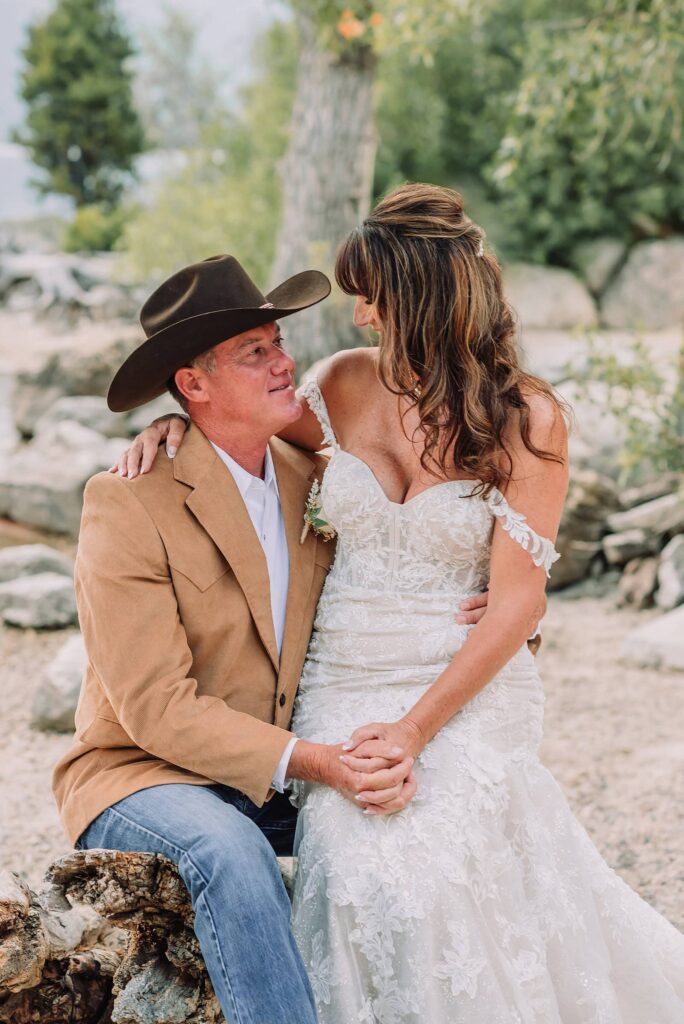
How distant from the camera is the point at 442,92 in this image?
16.5 meters

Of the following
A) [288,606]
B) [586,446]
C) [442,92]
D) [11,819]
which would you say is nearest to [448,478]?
[288,606]

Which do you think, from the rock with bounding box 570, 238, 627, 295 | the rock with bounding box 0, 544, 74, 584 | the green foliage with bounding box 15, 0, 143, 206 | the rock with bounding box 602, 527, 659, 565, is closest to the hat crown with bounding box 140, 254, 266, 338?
the rock with bounding box 0, 544, 74, 584

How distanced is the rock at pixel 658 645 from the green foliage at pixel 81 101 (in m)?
26.4

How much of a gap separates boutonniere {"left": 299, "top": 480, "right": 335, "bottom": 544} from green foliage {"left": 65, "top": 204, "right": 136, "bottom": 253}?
22543 millimetres

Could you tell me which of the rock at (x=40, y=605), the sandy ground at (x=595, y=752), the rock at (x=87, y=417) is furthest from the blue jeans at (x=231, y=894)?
the rock at (x=87, y=417)

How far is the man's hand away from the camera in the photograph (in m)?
2.58

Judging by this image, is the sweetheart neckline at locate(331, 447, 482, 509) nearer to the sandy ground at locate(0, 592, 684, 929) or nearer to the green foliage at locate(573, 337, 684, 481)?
the sandy ground at locate(0, 592, 684, 929)

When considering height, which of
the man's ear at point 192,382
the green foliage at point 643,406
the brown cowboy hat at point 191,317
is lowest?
the green foliage at point 643,406

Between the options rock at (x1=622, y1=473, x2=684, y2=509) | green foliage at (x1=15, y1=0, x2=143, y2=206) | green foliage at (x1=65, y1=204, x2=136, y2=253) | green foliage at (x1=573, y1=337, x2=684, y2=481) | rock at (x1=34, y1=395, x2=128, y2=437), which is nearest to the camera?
green foliage at (x1=573, y1=337, x2=684, y2=481)

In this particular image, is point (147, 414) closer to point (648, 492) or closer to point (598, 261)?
point (648, 492)

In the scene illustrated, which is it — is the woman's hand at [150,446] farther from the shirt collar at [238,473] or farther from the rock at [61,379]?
the rock at [61,379]

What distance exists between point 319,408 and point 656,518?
4.47 meters

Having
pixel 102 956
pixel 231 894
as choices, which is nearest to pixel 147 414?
pixel 102 956

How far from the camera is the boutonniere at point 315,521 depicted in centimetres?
309
